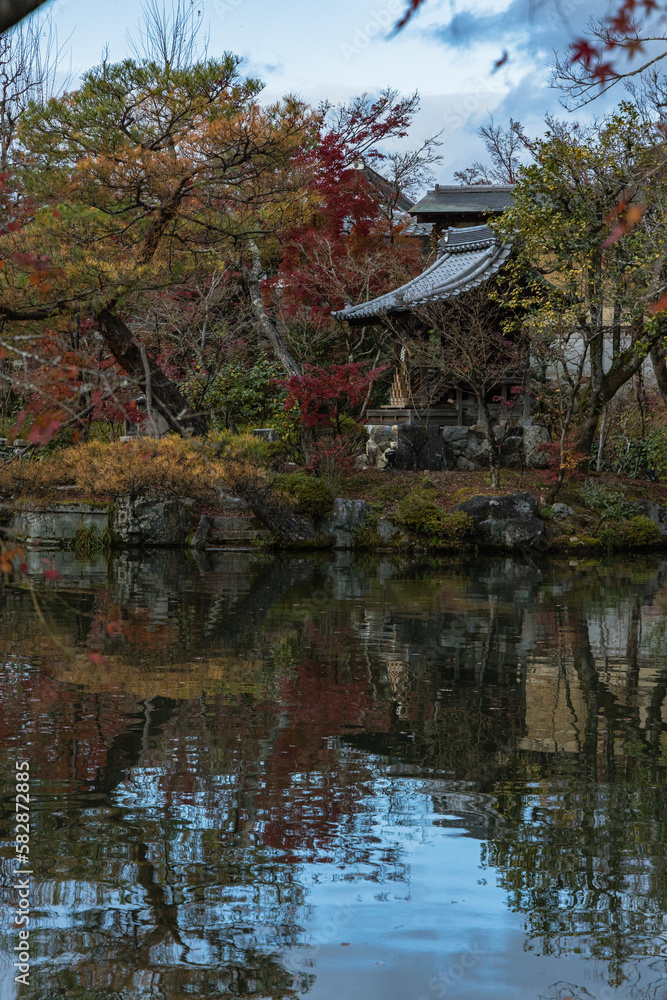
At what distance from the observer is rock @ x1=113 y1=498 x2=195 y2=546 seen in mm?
15711

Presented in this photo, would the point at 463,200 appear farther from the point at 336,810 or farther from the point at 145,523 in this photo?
the point at 336,810

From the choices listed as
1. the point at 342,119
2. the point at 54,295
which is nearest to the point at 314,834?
the point at 54,295

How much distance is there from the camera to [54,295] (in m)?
11.4

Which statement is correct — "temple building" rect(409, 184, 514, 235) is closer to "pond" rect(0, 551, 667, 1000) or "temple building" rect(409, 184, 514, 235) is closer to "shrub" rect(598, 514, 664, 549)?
"shrub" rect(598, 514, 664, 549)

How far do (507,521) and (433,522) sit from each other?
1355mm

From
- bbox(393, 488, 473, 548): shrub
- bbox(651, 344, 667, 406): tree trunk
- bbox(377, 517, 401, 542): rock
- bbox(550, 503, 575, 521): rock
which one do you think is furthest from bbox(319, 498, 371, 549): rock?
bbox(651, 344, 667, 406): tree trunk

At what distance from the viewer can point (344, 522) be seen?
1609 centimetres

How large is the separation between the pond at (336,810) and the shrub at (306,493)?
739cm

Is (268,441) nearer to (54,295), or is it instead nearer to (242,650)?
(54,295)

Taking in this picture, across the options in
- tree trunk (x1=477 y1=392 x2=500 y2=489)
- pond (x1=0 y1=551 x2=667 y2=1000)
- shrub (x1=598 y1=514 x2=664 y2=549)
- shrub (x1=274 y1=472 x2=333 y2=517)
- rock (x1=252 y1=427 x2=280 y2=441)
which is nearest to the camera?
pond (x1=0 y1=551 x2=667 y2=1000)

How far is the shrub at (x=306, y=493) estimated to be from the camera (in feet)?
51.9

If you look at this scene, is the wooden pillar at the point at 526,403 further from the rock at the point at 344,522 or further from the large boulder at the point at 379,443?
the rock at the point at 344,522

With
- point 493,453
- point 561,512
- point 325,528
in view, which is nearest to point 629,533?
point 561,512

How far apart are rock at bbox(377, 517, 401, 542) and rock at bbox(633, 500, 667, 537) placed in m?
4.80
